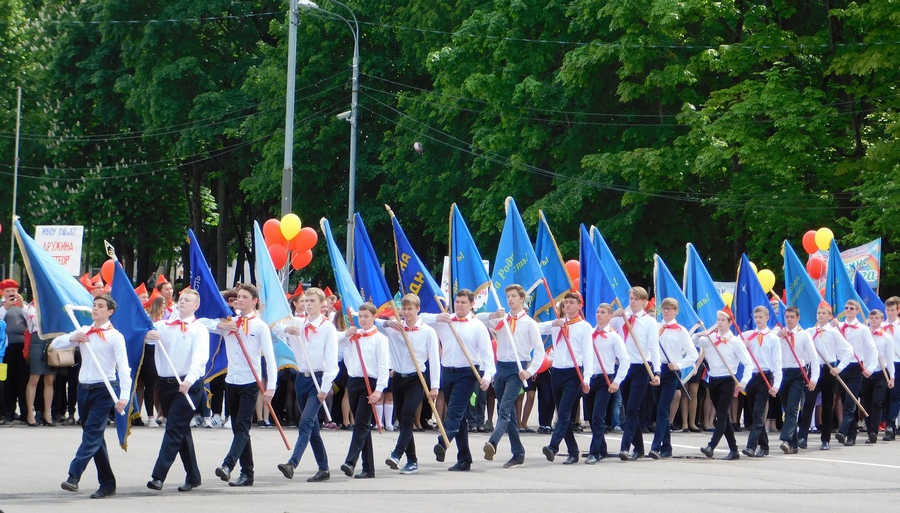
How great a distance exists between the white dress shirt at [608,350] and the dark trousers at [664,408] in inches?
27.0

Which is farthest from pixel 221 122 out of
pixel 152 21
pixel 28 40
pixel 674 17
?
pixel 674 17

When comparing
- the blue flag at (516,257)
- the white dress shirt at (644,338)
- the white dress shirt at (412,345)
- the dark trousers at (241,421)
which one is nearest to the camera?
the dark trousers at (241,421)

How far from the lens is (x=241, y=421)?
12.3 m

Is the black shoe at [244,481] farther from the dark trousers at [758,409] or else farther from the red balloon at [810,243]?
the red balloon at [810,243]

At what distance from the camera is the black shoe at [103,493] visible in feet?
37.9

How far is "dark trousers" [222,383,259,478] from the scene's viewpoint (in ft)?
40.2

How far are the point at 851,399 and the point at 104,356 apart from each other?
11.4 m

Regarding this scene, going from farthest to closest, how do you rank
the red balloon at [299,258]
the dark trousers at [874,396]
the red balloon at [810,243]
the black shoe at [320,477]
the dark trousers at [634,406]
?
the red balloon at [810,243] < the red balloon at [299,258] < the dark trousers at [874,396] < the dark trousers at [634,406] < the black shoe at [320,477]

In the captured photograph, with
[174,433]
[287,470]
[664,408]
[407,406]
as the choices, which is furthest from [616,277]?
[174,433]

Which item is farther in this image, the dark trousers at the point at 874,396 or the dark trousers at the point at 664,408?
the dark trousers at the point at 874,396

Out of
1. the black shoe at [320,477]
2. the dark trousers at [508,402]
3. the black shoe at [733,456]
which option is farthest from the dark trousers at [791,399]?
the black shoe at [320,477]

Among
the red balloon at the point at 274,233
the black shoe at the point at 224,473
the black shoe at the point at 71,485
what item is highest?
the red balloon at the point at 274,233

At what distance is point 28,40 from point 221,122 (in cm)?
1356

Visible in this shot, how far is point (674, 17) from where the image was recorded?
31641mm
